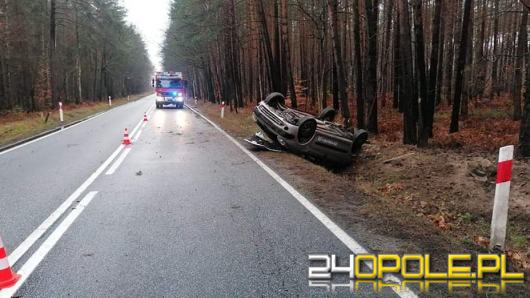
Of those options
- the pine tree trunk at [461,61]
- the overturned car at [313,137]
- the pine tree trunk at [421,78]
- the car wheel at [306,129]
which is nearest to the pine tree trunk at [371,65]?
the pine tree trunk at [421,78]

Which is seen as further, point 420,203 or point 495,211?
Result: point 420,203

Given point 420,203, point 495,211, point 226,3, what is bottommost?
point 420,203

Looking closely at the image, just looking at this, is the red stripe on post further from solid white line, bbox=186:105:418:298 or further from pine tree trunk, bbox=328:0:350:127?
pine tree trunk, bbox=328:0:350:127

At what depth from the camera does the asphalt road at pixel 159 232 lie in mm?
3740

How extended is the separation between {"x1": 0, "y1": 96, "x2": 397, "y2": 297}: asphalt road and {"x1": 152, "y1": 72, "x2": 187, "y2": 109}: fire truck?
27.6 metres

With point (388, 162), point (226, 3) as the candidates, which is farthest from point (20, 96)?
point (388, 162)

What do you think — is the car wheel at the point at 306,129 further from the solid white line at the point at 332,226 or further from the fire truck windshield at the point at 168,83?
the fire truck windshield at the point at 168,83

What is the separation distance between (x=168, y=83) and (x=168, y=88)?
48 cm

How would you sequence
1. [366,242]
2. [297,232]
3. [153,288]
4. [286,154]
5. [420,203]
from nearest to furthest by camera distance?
[153,288], [366,242], [297,232], [420,203], [286,154]

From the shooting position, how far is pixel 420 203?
6.87 metres

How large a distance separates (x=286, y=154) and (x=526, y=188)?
19.8 feet

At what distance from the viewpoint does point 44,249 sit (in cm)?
462

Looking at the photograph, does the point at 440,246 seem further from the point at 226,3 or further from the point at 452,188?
the point at 226,3

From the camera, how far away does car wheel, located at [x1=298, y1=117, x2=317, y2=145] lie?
10.2m
